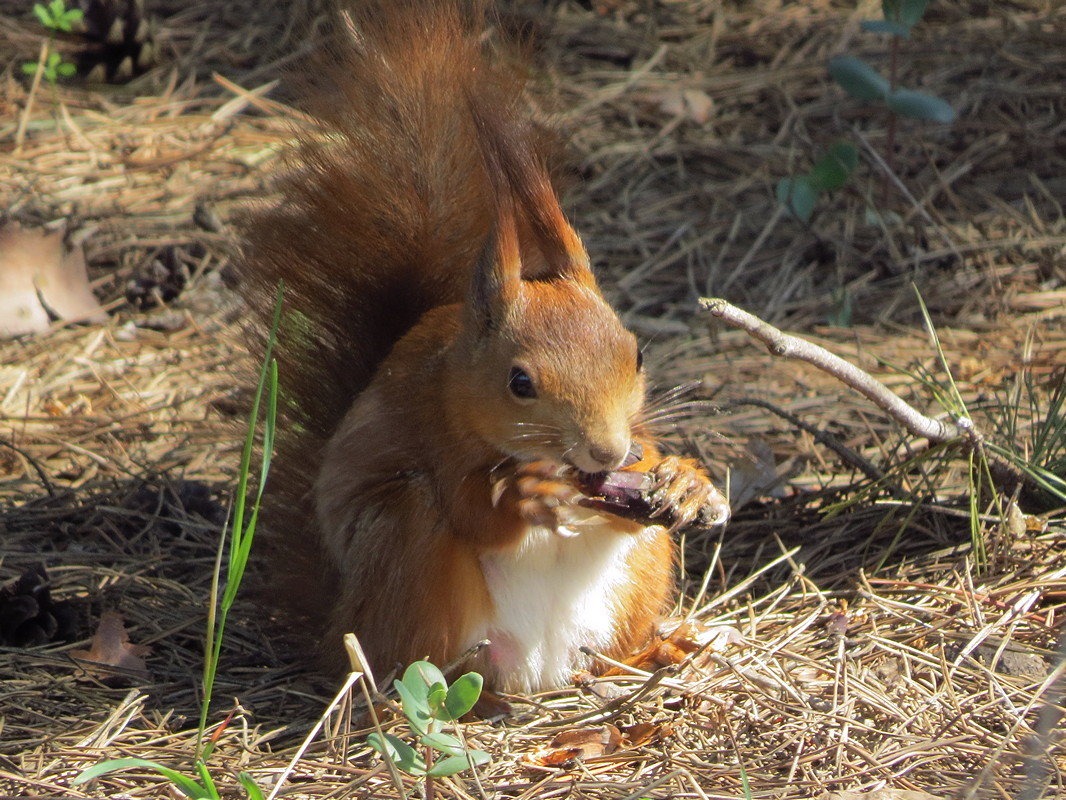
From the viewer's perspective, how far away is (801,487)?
2.65m

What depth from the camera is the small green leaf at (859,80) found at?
3180 mm

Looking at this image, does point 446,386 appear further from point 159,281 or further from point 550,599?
point 159,281

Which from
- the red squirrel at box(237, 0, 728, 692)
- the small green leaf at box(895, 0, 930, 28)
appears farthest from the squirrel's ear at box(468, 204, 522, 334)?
the small green leaf at box(895, 0, 930, 28)

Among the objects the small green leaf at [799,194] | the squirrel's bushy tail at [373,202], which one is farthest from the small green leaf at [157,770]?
the small green leaf at [799,194]

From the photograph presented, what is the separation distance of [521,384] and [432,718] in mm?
550

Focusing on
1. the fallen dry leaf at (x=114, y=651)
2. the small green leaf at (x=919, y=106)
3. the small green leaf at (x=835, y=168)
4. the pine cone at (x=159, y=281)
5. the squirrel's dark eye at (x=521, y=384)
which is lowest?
the fallen dry leaf at (x=114, y=651)

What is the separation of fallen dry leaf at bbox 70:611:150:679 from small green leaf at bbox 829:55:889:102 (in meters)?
2.26

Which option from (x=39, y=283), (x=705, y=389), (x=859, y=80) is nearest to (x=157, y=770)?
(x=705, y=389)

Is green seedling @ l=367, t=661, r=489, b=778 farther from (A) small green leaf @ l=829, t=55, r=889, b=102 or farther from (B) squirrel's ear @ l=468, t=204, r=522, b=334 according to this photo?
(A) small green leaf @ l=829, t=55, r=889, b=102

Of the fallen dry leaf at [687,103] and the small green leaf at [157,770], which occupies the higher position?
the fallen dry leaf at [687,103]

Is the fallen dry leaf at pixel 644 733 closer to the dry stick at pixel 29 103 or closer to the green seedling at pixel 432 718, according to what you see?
the green seedling at pixel 432 718

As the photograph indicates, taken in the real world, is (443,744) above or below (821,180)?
below

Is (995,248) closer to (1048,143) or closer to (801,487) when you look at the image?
(1048,143)

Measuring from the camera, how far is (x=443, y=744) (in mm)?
1530
